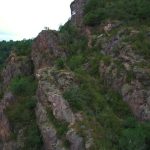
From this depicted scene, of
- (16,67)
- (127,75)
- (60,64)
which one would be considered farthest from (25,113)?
(16,67)

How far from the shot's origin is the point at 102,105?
3888cm

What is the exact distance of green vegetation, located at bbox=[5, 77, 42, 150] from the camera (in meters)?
40.0

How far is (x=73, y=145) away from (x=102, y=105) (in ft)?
17.1

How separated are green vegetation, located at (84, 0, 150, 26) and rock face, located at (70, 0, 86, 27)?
38.7 inches

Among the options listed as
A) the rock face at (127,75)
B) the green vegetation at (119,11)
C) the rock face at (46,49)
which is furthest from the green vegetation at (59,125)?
the green vegetation at (119,11)

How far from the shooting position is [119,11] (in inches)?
1951

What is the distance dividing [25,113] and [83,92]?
19.8 feet

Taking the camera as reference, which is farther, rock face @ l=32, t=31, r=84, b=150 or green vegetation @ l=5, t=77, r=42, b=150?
green vegetation @ l=5, t=77, r=42, b=150

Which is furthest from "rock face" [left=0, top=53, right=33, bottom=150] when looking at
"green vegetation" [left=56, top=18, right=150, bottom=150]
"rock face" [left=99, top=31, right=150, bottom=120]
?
"rock face" [left=99, top=31, right=150, bottom=120]

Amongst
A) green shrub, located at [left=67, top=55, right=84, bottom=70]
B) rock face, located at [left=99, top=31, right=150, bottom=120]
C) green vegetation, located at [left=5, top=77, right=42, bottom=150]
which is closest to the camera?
rock face, located at [left=99, top=31, right=150, bottom=120]

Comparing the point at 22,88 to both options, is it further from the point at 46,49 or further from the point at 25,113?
the point at 46,49

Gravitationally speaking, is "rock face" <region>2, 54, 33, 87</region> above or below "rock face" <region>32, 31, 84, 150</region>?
above

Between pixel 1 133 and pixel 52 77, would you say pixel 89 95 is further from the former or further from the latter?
pixel 1 133

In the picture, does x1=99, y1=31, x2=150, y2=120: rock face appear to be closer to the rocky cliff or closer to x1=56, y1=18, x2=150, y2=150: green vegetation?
the rocky cliff
